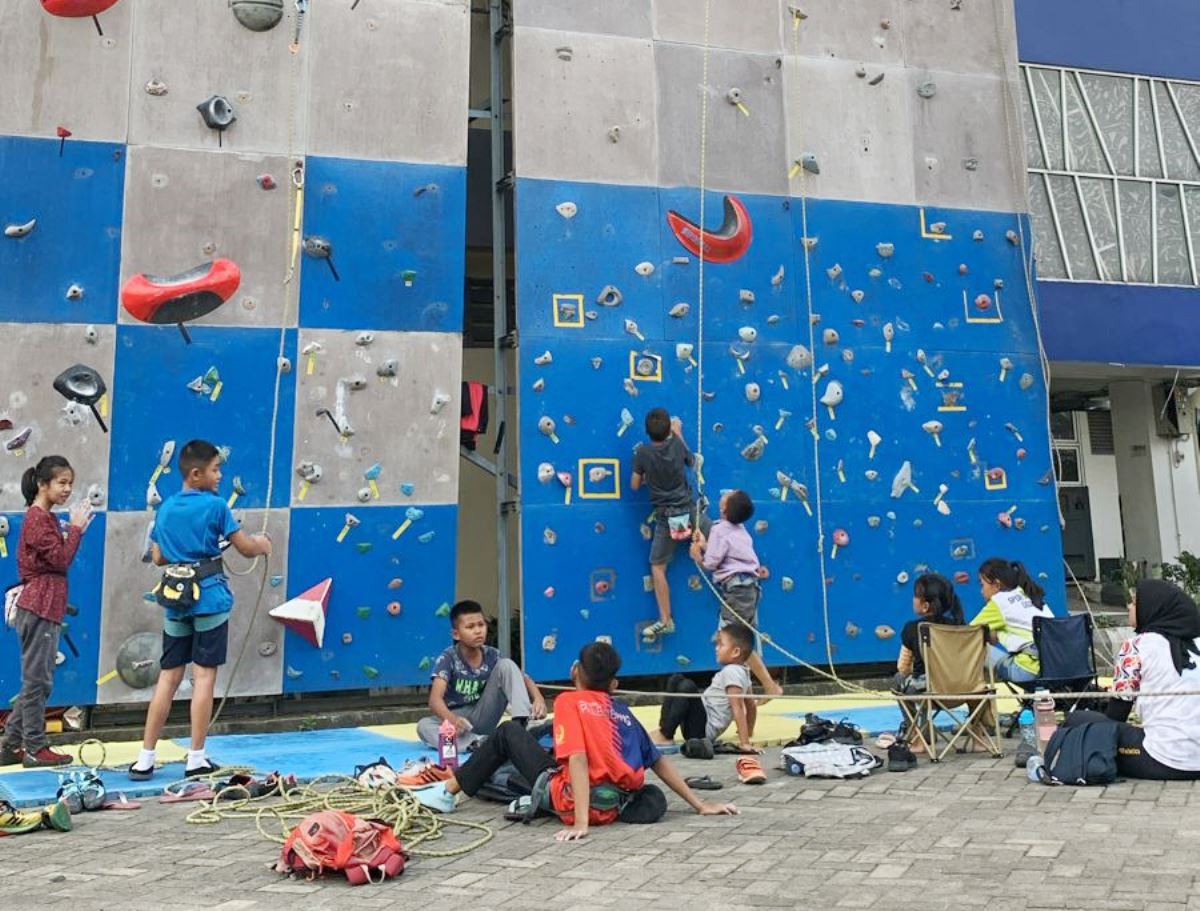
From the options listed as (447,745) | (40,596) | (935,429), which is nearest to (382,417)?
(40,596)

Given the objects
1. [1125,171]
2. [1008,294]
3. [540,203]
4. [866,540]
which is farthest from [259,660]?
[1125,171]

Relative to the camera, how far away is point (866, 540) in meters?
10.1

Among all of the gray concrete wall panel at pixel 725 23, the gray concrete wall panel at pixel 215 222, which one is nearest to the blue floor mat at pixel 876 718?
the gray concrete wall panel at pixel 215 222

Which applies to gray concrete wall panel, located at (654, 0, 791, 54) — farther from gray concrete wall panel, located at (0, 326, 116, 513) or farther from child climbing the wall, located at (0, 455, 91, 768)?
child climbing the wall, located at (0, 455, 91, 768)

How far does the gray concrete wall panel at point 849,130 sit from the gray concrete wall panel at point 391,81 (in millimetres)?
2917

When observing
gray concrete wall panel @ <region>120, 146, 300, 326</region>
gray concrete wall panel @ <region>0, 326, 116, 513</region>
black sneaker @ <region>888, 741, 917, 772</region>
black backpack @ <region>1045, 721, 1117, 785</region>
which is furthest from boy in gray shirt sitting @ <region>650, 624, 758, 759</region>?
gray concrete wall panel @ <region>0, 326, 116, 513</region>

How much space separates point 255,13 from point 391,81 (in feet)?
3.50

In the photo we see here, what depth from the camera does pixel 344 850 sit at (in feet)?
14.9

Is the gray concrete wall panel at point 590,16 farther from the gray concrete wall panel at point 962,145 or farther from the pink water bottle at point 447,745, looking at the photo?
the pink water bottle at point 447,745

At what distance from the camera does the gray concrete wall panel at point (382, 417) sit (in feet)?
28.8

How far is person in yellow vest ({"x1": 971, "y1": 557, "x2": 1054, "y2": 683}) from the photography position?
25.3 feet

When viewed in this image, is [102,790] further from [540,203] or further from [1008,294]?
[1008,294]

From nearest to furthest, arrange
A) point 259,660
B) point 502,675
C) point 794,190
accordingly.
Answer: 1. point 502,675
2. point 259,660
3. point 794,190

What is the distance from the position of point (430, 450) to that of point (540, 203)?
2.15 metres
